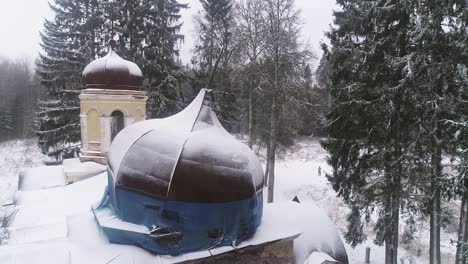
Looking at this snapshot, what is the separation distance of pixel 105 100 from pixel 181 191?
8.34 m

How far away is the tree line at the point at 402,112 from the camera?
30.5ft

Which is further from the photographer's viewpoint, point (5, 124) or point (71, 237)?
point (5, 124)

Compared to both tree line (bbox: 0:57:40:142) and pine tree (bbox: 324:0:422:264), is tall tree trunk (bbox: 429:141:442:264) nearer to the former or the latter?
pine tree (bbox: 324:0:422:264)

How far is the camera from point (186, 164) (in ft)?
17.6

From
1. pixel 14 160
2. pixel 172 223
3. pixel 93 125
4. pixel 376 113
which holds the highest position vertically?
pixel 376 113

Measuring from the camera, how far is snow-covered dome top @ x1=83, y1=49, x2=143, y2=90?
12.2 meters

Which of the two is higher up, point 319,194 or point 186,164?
point 186,164

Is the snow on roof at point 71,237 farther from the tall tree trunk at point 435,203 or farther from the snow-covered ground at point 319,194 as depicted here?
the snow-covered ground at point 319,194

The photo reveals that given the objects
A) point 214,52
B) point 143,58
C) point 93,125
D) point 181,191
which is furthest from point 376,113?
point 143,58

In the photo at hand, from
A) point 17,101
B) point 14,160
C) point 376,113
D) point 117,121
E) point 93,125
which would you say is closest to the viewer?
point 376,113

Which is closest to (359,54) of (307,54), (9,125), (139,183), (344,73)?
(344,73)

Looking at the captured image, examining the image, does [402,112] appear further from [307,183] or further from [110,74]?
[307,183]

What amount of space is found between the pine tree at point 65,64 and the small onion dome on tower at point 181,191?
1798 centimetres

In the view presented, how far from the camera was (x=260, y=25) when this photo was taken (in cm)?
1570
